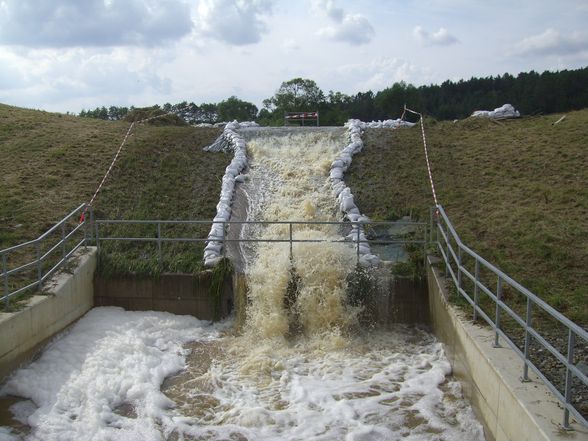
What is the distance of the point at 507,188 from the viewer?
13.7m

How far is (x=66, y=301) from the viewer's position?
10.2 meters

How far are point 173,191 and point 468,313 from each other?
8767 millimetres

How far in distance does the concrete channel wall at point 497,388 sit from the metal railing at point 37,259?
683 cm

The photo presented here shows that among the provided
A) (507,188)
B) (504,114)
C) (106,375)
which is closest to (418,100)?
(504,114)

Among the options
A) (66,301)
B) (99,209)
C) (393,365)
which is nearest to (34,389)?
(66,301)

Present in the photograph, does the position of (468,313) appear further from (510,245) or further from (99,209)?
(99,209)

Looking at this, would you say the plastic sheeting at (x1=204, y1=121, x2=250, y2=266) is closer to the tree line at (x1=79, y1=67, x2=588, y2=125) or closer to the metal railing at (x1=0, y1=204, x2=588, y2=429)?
the metal railing at (x1=0, y1=204, x2=588, y2=429)

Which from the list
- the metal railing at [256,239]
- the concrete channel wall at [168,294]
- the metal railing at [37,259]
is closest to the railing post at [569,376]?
the metal railing at [256,239]

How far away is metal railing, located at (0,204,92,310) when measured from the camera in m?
9.17

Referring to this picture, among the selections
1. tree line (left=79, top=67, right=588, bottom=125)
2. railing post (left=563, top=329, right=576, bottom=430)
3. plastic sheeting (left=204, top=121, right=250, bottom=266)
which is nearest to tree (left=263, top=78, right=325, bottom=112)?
tree line (left=79, top=67, right=588, bottom=125)

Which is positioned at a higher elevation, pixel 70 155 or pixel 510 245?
pixel 70 155

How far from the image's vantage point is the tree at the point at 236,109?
8084 cm

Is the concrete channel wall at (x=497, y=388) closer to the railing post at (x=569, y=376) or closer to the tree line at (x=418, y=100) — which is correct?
the railing post at (x=569, y=376)

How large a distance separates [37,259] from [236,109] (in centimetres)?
7548
